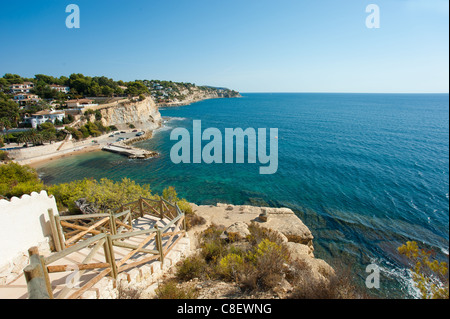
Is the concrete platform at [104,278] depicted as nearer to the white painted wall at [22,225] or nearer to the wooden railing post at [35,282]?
the white painted wall at [22,225]

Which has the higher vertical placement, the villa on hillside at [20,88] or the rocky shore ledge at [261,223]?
the villa on hillside at [20,88]

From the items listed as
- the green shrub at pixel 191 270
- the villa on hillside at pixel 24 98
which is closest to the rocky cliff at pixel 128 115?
the villa on hillside at pixel 24 98

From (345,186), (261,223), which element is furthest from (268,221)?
(345,186)

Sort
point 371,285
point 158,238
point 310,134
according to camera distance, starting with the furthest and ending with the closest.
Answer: point 310,134, point 371,285, point 158,238

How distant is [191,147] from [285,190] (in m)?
26.8

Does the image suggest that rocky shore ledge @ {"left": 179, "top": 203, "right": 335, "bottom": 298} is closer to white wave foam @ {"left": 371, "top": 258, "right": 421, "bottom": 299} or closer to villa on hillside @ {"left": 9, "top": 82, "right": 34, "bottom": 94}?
white wave foam @ {"left": 371, "top": 258, "right": 421, "bottom": 299}

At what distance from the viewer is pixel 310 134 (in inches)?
2208

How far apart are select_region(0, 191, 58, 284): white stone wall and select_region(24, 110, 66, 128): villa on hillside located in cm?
5737

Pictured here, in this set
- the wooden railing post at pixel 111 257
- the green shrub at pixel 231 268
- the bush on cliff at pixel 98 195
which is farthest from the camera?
the bush on cliff at pixel 98 195

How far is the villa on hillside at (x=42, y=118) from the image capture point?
50.2 metres

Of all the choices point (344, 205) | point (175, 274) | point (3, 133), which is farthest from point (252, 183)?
point (3, 133)

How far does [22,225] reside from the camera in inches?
235

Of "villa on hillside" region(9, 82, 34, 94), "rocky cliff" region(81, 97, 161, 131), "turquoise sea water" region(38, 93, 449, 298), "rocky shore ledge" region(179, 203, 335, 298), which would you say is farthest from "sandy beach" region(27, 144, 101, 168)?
"villa on hillside" region(9, 82, 34, 94)
